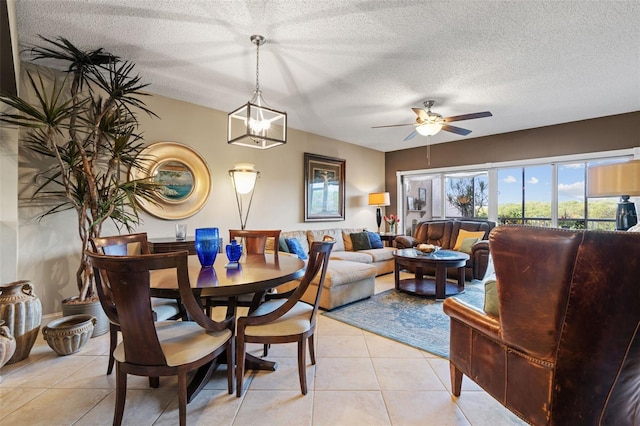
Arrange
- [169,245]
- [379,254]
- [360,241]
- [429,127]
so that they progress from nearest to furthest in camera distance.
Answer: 1. [169,245]
2. [429,127]
3. [379,254]
4. [360,241]

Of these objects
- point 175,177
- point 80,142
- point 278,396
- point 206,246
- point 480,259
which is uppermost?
point 80,142

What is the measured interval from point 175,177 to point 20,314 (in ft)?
6.40

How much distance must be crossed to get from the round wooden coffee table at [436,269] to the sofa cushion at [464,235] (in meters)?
0.98

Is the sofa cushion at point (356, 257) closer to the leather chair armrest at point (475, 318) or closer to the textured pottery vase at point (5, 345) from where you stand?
the leather chair armrest at point (475, 318)

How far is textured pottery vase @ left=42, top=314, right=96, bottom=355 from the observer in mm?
2197

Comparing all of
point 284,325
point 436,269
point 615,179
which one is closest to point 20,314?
point 284,325

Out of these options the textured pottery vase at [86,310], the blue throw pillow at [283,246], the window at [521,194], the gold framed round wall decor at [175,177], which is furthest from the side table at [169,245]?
the window at [521,194]

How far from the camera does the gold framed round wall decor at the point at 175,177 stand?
341cm

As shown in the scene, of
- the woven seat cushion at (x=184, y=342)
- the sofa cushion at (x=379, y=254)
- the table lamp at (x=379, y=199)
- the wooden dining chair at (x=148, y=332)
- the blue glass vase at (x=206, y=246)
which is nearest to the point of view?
the wooden dining chair at (x=148, y=332)

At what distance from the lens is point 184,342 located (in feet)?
4.99

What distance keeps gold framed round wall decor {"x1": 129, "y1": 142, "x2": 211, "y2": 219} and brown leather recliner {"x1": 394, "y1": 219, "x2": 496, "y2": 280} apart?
3591 mm

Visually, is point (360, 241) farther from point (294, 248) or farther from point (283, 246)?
point (283, 246)

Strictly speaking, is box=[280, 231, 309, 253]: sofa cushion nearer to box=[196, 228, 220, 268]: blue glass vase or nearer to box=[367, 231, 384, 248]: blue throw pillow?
box=[367, 231, 384, 248]: blue throw pillow

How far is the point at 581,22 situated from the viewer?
85.5 inches
